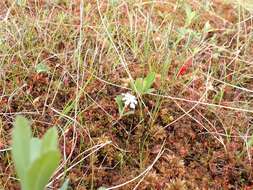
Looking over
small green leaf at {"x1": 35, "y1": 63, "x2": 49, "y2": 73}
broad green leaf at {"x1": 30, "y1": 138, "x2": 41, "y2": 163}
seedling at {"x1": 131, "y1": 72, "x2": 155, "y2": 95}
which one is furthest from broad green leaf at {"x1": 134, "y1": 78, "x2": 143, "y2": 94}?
broad green leaf at {"x1": 30, "y1": 138, "x2": 41, "y2": 163}

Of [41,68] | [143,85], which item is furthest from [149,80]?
[41,68]

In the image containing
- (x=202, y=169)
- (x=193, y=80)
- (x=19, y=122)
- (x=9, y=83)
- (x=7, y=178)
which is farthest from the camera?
(x=193, y=80)

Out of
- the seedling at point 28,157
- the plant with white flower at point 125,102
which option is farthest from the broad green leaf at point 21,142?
the plant with white flower at point 125,102

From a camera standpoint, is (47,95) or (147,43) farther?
(147,43)

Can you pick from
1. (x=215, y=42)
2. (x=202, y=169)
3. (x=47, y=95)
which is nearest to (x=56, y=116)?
(x=47, y=95)

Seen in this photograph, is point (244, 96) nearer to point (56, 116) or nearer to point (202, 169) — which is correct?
point (202, 169)

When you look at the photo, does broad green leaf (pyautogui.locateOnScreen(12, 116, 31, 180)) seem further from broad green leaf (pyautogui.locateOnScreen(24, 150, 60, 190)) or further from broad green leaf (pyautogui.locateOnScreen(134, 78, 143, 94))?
broad green leaf (pyautogui.locateOnScreen(134, 78, 143, 94))
